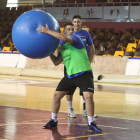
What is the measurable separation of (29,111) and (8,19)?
17.6 metres

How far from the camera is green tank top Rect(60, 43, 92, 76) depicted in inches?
201

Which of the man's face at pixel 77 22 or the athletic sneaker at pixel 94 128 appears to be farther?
the man's face at pixel 77 22

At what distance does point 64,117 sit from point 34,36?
1.99 meters

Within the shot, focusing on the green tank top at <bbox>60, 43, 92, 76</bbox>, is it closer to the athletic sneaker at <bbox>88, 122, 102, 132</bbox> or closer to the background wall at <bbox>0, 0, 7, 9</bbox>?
the athletic sneaker at <bbox>88, 122, 102, 132</bbox>

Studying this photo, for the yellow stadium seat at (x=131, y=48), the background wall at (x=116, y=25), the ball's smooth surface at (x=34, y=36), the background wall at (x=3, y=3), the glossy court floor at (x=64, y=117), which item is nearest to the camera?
the ball's smooth surface at (x=34, y=36)

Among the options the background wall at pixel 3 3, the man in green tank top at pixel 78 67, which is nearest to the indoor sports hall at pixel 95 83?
the man in green tank top at pixel 78 67

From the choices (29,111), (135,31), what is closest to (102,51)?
(135,31)

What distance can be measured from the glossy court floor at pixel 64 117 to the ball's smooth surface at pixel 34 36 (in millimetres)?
1131

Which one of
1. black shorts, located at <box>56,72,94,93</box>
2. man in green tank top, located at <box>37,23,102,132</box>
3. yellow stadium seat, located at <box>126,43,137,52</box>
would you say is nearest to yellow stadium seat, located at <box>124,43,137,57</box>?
yellow stadium seat, located at <box>126,43,137,52</box>

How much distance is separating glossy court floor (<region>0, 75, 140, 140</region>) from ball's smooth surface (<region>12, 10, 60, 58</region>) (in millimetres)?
1131

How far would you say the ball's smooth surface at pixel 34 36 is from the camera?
184 inches

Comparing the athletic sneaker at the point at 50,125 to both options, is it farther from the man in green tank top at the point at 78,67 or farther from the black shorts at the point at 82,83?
the black shorts at the point at 82,83

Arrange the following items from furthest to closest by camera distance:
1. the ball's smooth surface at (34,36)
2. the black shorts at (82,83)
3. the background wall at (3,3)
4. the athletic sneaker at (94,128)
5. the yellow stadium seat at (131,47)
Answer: the background wall at (3,3) < the yellow stadium seat at (131,47) < the black shorts at (82,83) < the athletic sneaker at (94,128) < the ball's smooth surface at (34,36)

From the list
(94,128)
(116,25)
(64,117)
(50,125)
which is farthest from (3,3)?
(94,128)
